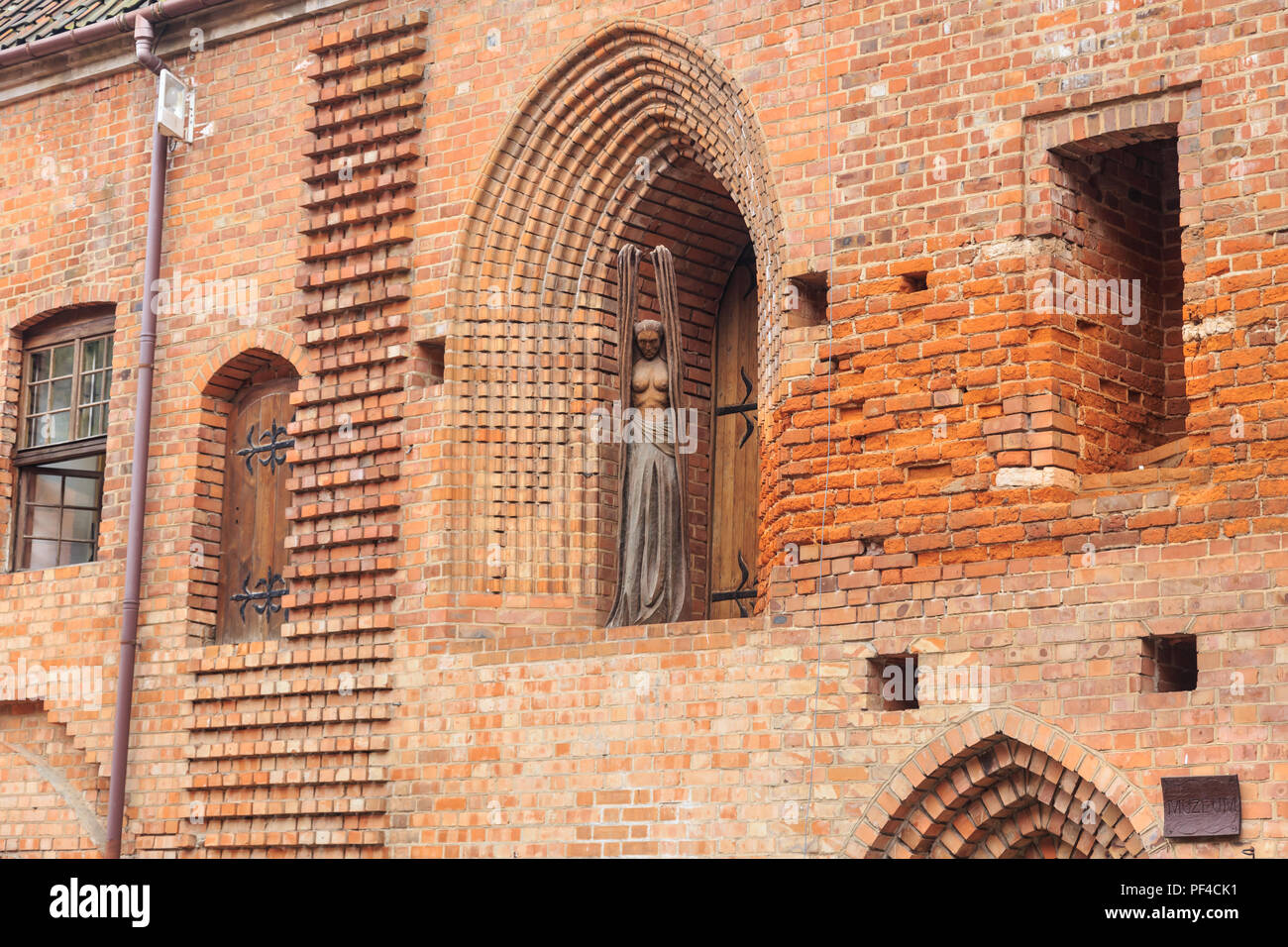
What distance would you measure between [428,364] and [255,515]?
6.04 feet

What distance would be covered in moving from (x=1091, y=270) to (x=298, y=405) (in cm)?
517

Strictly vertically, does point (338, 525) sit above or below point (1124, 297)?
below

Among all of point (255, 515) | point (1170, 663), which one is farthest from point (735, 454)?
point (1170, 663)

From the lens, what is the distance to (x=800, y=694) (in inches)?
431

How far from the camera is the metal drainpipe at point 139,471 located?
1340 centimetres

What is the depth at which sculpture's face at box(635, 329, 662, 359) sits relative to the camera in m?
12.5

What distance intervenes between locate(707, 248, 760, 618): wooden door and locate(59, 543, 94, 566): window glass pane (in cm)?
464

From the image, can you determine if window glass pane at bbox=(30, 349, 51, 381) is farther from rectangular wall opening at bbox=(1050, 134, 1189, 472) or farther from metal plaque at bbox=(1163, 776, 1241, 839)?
metal plaque at bbox=(1163, 776, 1241, 839)

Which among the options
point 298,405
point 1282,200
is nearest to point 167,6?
point 298,405

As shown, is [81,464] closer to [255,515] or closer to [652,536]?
[255,515]

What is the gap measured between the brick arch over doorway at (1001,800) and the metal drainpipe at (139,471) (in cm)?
514

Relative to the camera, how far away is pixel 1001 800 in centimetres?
1041

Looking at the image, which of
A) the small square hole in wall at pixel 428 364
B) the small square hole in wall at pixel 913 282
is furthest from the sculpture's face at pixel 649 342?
the small square hole in wall at pixel 913 282

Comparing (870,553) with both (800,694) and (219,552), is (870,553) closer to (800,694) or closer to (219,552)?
(800,694)
